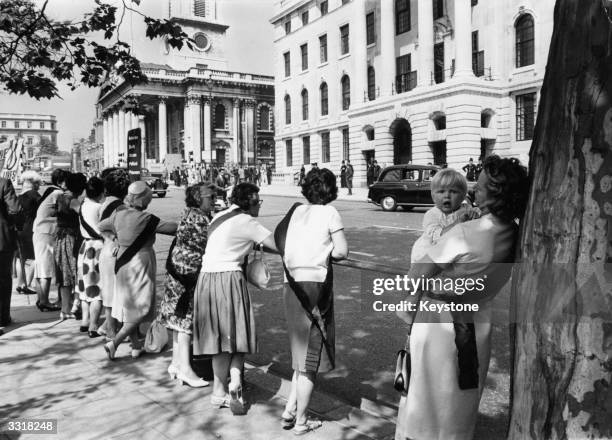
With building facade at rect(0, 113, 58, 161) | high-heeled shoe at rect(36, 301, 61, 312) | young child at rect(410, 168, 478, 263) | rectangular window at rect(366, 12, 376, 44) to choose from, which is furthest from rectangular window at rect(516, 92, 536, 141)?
building facade at rect(0, 113, 58, 161)

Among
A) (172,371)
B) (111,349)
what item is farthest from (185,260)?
(111,349)

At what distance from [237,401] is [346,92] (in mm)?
40334

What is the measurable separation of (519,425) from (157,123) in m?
85.0

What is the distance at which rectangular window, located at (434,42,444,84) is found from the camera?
33781mm

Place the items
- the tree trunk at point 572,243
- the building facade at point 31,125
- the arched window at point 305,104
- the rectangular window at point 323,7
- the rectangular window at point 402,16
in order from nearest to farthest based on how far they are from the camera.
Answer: the tree trunk at point 572,243 < the rectangular window at point 402,16 < the rectangular window at point 323,7 < the arched window at point 305,104 < the building facade at point 31,125

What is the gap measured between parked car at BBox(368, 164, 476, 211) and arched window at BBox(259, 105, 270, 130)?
61421mm

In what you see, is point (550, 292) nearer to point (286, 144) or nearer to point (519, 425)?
point (519, 425)

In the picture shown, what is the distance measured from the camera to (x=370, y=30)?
129ft

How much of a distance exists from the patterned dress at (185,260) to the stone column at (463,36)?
91.8 ft

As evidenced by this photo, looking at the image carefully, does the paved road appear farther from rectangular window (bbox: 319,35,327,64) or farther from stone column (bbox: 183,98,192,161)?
stone column (bbox: 183,98,192,161)

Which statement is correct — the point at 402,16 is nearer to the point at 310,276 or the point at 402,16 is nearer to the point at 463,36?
the point at 463,36

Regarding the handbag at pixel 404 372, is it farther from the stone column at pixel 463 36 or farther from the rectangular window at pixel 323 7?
the rectangular window at pixel 323 7

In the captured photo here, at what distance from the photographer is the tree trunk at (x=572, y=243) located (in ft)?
6.07

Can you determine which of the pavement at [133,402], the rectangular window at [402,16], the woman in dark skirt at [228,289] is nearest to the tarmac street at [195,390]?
the pavement at [133,402]
